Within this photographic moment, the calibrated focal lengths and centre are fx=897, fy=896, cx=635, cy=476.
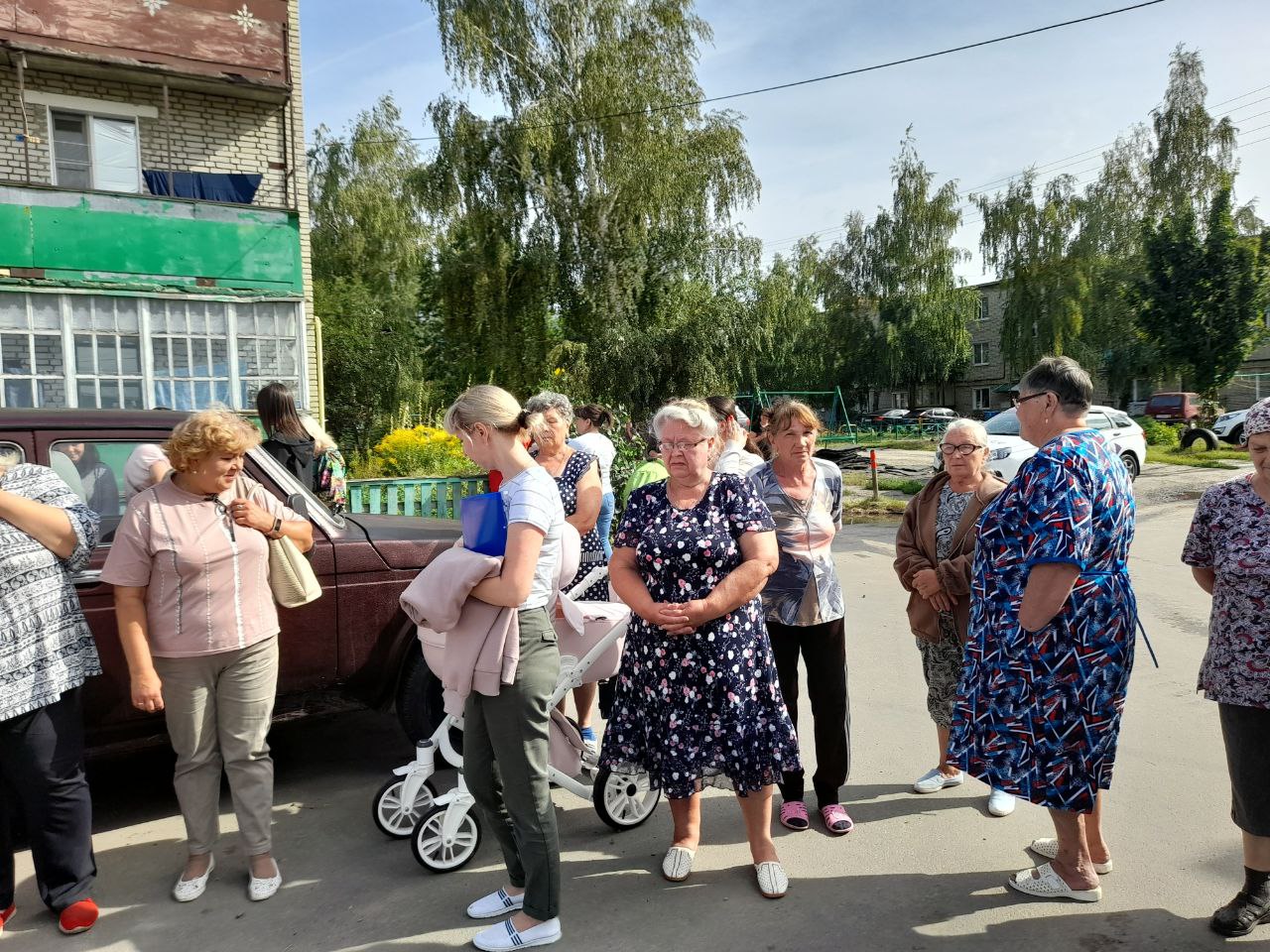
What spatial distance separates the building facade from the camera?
12133 millimetres

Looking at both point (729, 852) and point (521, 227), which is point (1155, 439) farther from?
point (729, 852)

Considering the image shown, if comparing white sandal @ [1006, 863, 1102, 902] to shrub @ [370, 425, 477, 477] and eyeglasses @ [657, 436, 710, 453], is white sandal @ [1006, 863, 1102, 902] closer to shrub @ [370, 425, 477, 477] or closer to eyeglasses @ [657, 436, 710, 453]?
eyeglasses @ [657, 436, 710, 453]

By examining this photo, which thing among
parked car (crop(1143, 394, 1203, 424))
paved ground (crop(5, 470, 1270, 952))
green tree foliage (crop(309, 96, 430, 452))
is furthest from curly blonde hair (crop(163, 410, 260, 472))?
parked car (crop(1143, 394, 1203, 424))

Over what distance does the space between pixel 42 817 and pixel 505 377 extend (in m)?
18.9

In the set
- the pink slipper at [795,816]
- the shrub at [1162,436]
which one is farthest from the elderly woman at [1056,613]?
the shrub at [1162,436]

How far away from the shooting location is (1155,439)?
26.0 m

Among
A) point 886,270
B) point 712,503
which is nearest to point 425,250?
point 886,270

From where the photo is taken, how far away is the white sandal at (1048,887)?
3.22m

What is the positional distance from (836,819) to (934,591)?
1063 millimetres

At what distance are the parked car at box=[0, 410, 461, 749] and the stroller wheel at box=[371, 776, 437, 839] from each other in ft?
1.65

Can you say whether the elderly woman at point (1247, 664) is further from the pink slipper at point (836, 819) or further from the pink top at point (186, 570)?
the pink top at point (186, 570)

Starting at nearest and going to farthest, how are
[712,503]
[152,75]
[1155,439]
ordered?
[712,503] → [152,75] → [1155,439]

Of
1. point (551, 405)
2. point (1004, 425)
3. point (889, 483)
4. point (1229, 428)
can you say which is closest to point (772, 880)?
point (551, 405)

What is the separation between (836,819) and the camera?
384cm
